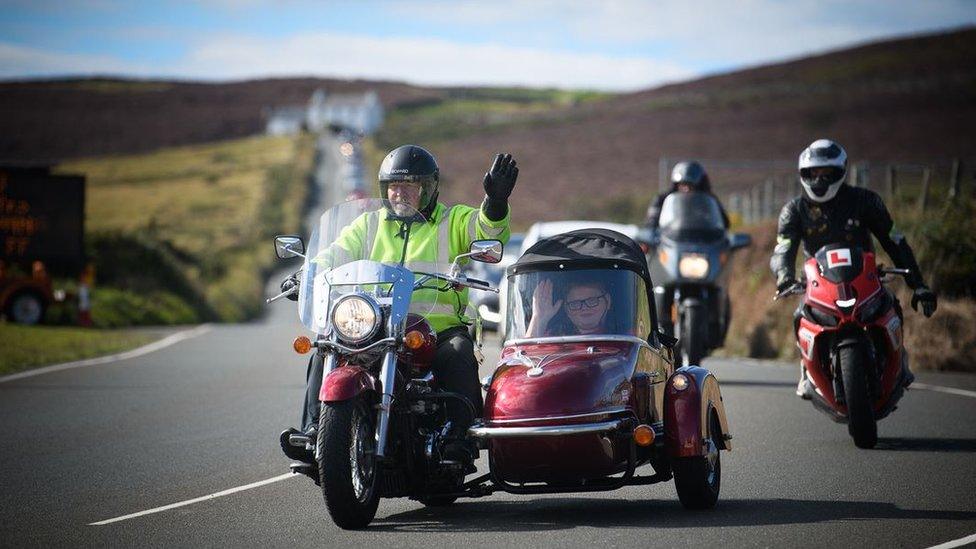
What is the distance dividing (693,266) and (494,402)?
823 cm

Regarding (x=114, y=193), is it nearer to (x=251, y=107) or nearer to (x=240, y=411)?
(x=251, y=107)

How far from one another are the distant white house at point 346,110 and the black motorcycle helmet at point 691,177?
13221cm

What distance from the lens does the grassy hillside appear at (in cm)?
4188

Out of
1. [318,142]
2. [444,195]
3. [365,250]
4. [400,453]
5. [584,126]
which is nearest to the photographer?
[400,453]

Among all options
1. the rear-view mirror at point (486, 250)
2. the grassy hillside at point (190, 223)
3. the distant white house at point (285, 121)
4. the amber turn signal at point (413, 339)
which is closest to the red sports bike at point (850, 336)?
the rear-view mirror at point (486, 250)

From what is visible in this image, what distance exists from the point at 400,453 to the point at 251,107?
5360 inches

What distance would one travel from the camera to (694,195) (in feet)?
56.4

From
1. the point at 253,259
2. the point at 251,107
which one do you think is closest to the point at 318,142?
the point at 251,107

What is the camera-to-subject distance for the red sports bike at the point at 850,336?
37.9ft

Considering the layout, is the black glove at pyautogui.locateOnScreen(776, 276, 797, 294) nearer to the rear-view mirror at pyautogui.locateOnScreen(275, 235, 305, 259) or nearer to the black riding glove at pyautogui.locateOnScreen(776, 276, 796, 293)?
the black riding glove at pyautogui.locateOnScreen(776, 276, 796, 293)

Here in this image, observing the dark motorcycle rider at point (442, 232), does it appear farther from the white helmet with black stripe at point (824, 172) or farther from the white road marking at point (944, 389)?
the white road marking at point (944, 389)

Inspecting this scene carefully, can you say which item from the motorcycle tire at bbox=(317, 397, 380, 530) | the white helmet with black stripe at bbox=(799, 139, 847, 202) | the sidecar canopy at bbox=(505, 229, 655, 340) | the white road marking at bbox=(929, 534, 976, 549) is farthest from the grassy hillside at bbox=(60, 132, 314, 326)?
the white road marking at bbox=(929, 534, 976, 549)

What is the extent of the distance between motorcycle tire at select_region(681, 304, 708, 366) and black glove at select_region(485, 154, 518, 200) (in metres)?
→ 6.58

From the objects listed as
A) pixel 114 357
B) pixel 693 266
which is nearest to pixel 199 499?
pixel 693 266
